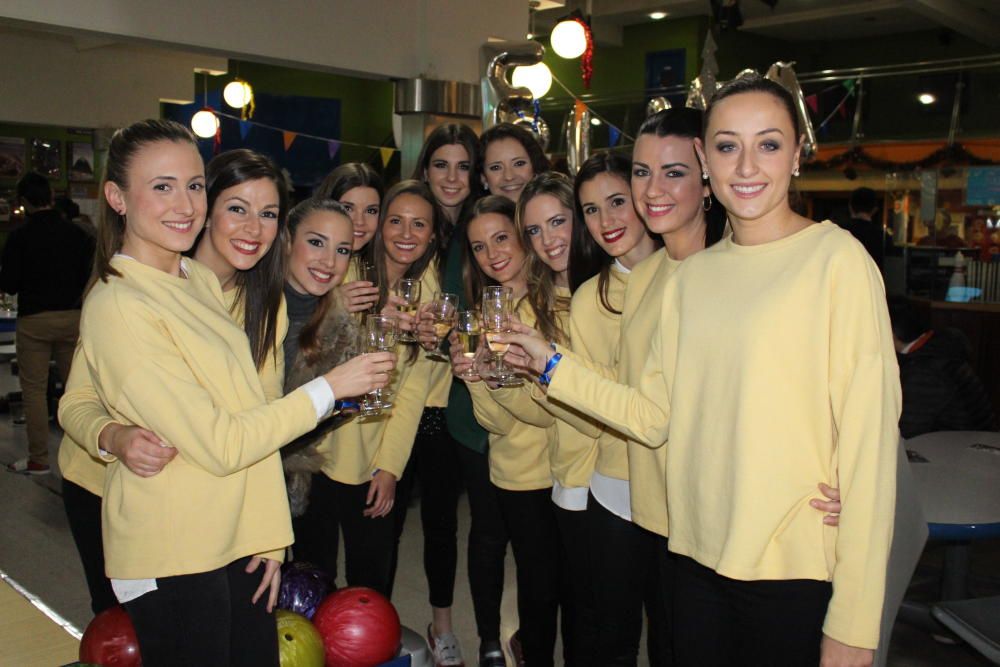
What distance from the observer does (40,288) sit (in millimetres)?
6020

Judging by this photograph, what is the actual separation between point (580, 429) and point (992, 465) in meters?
1.84

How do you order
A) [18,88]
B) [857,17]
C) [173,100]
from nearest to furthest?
[18,88], [173,100], [857,17]

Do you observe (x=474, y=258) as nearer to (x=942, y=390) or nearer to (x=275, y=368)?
(x=275, y=368)

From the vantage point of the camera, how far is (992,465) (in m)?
3.44

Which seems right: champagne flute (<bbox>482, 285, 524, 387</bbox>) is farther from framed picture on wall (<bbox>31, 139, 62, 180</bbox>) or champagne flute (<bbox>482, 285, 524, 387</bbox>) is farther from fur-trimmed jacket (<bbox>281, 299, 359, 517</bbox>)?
framed picture on wall (<bbox>31, 139, 62, 180</bbox>)

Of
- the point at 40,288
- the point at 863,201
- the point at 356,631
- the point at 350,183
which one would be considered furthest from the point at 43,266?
the point at 863,201

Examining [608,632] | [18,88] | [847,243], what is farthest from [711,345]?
[18,88]

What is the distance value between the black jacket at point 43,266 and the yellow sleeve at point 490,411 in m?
4.16

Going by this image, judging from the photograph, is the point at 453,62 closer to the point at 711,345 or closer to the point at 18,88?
the point at 711,345

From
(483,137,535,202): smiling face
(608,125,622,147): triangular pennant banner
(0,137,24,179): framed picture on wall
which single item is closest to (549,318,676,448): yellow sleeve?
(483,137,535,202): smiling face

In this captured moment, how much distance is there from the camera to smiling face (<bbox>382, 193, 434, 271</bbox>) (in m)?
3.27

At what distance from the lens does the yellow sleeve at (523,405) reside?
273 centimetres

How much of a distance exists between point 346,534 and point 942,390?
8.76 ft

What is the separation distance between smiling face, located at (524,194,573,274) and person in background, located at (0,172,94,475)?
14.2 feet
